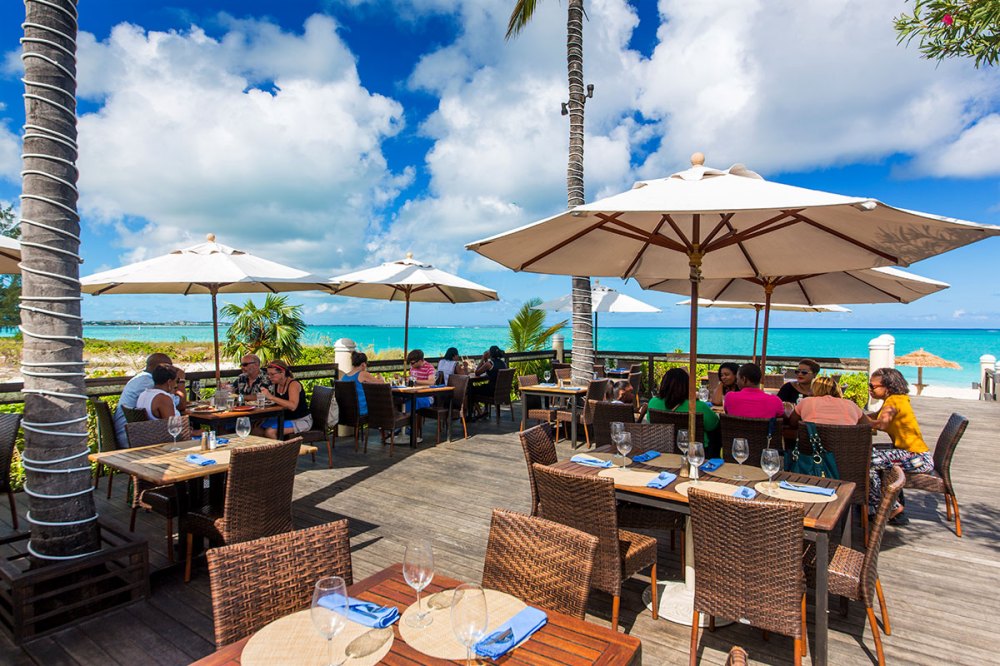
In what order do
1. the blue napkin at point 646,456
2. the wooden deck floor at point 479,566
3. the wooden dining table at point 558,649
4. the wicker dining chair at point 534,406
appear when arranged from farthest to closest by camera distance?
1. the wicker dining chair at point 534,406
2. the blue napkin at point 646,456
3. the wooden deck floor at point 479,566
4. the wooden dining table at point 558,649

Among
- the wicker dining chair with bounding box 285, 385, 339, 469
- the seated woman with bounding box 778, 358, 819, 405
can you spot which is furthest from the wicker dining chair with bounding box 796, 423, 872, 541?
the wicker dining chair with bounding box 285, 385, 339, 469

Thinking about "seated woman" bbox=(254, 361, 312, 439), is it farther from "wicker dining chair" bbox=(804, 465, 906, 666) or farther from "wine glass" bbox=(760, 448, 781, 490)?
"wicker dining chair" bbox=(804, 465, 906, 666)

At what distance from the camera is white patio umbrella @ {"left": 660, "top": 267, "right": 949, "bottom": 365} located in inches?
198

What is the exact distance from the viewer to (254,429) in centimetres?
566

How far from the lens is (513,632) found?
4.77 ft

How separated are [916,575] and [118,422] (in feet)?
21.1

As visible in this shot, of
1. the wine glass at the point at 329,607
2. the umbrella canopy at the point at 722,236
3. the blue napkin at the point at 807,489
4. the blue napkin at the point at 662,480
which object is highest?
the umbrella canopy at the point at 722,236

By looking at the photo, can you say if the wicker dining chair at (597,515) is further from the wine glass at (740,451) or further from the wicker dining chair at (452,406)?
the wicker dining chair at (452,406)

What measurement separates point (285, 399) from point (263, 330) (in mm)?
8443

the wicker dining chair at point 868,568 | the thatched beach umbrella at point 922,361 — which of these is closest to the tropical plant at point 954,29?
the wicker dining chair at point 868,568

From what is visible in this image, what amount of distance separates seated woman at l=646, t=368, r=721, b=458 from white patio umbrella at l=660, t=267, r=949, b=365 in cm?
190

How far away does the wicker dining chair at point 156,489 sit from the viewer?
358 cm

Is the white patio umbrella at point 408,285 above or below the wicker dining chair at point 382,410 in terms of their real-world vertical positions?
above

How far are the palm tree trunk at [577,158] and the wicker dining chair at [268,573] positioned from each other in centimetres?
691
